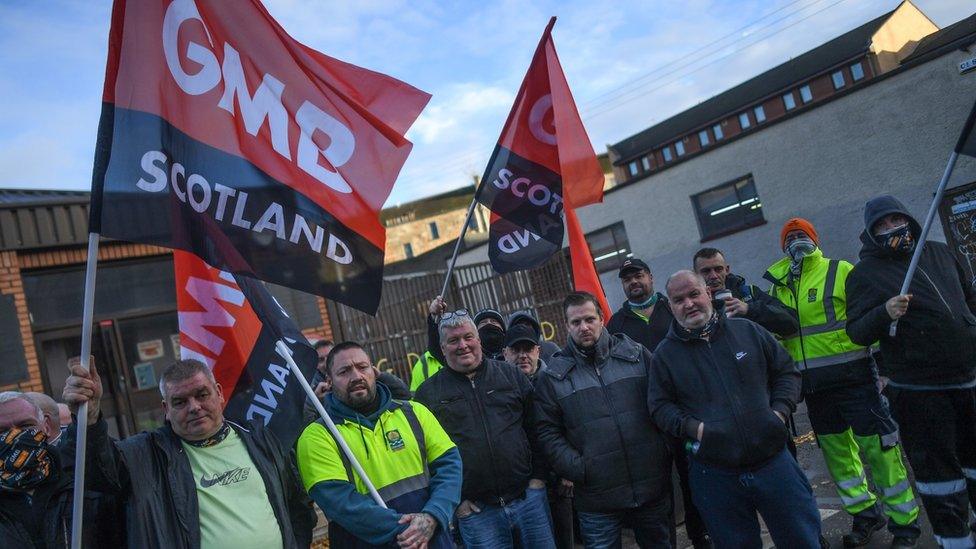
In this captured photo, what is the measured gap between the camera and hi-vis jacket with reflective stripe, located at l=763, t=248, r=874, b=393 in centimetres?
482

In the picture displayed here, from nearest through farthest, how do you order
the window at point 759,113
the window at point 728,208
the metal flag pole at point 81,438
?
the metal flag pole at point 81,438 < the window at point 728,208 < the window at point 759,113

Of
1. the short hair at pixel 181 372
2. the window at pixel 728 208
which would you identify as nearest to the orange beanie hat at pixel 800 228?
the short hair at pixel 181 372

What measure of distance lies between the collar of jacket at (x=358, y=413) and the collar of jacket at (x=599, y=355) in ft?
3.28

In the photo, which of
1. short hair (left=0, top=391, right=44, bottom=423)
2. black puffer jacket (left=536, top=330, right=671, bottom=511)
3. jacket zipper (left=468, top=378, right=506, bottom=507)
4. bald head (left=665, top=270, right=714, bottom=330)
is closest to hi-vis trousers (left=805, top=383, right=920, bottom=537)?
black puffer jacket (left=536, top=330, right=671, bottom=511)

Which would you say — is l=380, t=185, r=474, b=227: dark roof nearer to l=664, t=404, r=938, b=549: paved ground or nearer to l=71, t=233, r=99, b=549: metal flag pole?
l=664, t=404, r=938, b=549: paved ground

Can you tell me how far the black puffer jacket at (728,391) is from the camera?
12.1ft

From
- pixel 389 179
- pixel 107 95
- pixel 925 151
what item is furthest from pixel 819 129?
pixel 107 95

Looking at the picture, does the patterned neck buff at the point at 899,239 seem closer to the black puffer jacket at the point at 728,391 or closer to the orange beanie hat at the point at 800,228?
the orange beanie hat at the point at 800,228

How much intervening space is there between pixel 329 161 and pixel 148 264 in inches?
240

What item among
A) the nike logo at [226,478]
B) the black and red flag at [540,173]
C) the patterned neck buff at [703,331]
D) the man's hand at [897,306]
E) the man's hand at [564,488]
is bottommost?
the man's hand at [564,488]

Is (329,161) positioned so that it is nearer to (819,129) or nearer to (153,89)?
(153,89)

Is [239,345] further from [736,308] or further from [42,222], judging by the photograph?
[42,222]

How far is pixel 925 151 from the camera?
53.9 ft

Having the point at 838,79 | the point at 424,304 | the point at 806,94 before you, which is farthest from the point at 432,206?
the point at 424,304
